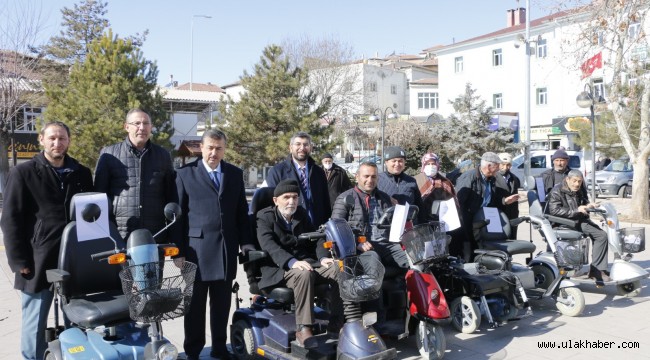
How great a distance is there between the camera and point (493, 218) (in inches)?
275

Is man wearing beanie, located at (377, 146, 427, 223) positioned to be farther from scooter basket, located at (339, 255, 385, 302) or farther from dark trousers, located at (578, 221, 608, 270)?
dark trousers, located at (578, 221, 608, 270)

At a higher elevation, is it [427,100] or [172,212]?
[427,100]

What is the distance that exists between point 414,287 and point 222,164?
6.61 ft

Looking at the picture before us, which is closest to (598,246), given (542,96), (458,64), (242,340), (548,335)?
(548,335)

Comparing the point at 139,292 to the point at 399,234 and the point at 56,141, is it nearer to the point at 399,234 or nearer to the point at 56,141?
the point at 56,141

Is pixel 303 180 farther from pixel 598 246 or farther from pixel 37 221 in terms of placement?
pixel 598 246

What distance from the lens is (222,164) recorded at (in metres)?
5.17

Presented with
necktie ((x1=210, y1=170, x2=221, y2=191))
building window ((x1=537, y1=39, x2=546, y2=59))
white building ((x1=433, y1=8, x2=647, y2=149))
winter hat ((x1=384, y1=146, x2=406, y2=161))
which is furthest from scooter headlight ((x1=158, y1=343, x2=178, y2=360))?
building window ((x1=537, y1=39, x2=546, y2=59))

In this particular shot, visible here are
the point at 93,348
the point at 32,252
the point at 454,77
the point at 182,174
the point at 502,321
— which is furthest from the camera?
the point at 454,77

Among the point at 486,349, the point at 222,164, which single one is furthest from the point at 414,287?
the point at 222,164

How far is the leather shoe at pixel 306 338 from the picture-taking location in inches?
183

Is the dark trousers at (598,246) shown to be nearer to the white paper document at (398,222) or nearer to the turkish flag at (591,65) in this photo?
the white paper document at (398,222)

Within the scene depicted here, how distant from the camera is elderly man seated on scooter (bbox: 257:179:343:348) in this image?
4.72 metres

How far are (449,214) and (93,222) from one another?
3.68 metres
